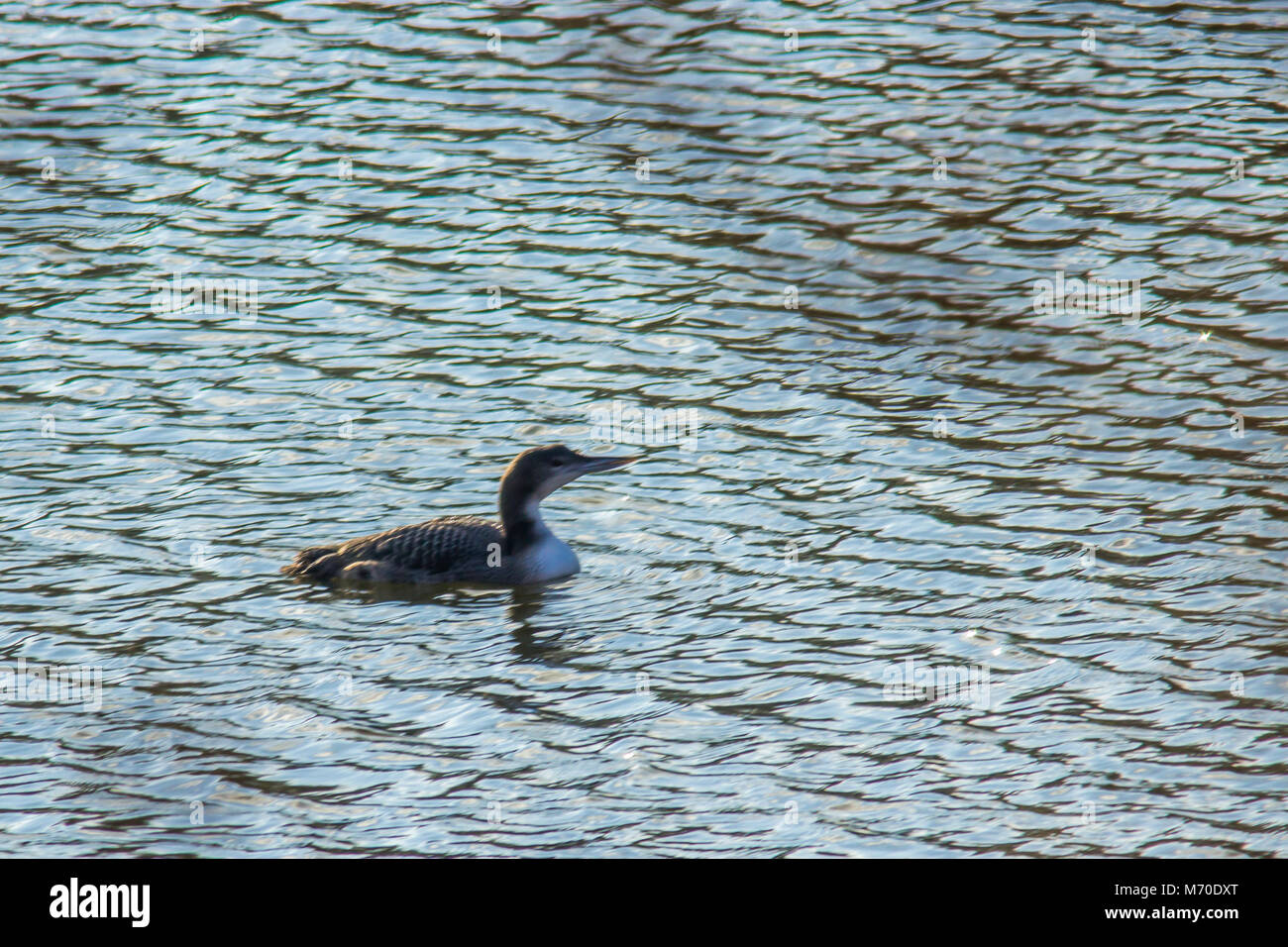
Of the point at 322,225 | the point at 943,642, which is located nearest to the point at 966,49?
the point at 322,225

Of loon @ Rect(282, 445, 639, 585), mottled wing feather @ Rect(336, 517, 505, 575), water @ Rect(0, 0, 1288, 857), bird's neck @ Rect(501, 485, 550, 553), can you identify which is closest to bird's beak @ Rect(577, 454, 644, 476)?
loon @ Rect(282, 445, 639, 585)

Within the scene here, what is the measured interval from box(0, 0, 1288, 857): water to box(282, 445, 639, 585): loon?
24 cm

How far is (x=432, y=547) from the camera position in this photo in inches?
493

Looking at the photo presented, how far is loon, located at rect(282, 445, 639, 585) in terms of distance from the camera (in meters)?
12.4

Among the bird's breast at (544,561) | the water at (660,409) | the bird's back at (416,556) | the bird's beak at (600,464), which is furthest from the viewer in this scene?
the bird's beak at (600,464)

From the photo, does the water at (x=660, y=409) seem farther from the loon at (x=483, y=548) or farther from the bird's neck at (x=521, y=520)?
the bird's neck at (x=521, y=520)

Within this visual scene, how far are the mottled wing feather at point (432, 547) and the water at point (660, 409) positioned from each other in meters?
0.36

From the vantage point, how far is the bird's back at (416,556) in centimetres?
1239

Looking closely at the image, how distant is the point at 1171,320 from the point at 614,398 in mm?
4818

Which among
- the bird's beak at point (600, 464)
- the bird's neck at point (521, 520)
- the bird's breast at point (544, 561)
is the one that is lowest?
the bird's breast at point (544, 561)

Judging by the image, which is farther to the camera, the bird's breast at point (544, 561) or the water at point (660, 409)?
the bird's breast at point (544, 561)

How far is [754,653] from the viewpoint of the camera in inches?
444

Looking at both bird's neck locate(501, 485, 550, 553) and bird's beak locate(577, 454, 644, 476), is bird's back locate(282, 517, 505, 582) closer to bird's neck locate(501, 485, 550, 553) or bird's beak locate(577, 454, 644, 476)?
bird's neck locate(501, 485, 550, 553)

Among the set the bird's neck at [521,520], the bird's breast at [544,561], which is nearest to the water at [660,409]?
the bird's breast at [544,561]
